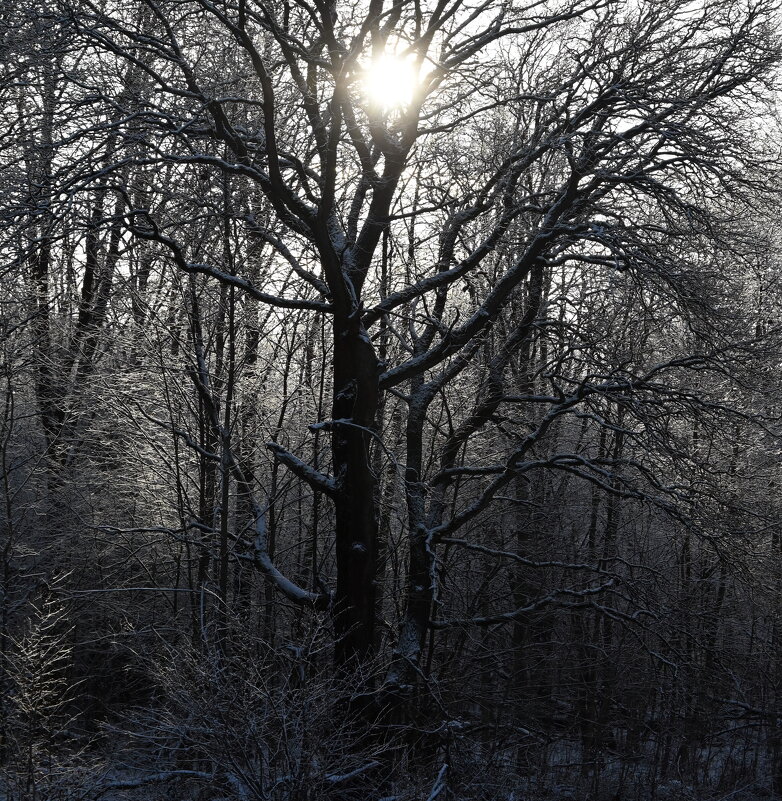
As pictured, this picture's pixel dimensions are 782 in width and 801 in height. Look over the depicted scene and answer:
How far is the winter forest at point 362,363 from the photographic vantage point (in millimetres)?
7438

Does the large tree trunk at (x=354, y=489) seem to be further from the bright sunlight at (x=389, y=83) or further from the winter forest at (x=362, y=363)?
the bright sunlight at (x=389, y=83)

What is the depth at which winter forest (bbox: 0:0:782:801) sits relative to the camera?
7.44 m

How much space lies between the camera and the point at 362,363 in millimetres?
8773

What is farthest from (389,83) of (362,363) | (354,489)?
(354,489)

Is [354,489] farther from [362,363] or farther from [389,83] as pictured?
[389,83]

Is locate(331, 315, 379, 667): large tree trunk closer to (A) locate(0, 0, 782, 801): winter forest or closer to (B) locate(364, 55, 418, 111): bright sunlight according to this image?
(A) locate(0, 0, 782, 801): winter forest

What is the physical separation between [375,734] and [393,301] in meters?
4.57

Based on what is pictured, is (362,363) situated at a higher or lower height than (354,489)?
higher

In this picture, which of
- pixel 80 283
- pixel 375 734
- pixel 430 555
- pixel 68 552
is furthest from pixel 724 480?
pixel 80 283

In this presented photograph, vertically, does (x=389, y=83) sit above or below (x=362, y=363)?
above

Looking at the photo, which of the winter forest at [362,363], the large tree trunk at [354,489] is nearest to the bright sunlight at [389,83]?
the winter forest at [362,363]

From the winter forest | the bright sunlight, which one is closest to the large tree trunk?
the winter forest

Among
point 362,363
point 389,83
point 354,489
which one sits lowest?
point 354,489

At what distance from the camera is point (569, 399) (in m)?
9.05
